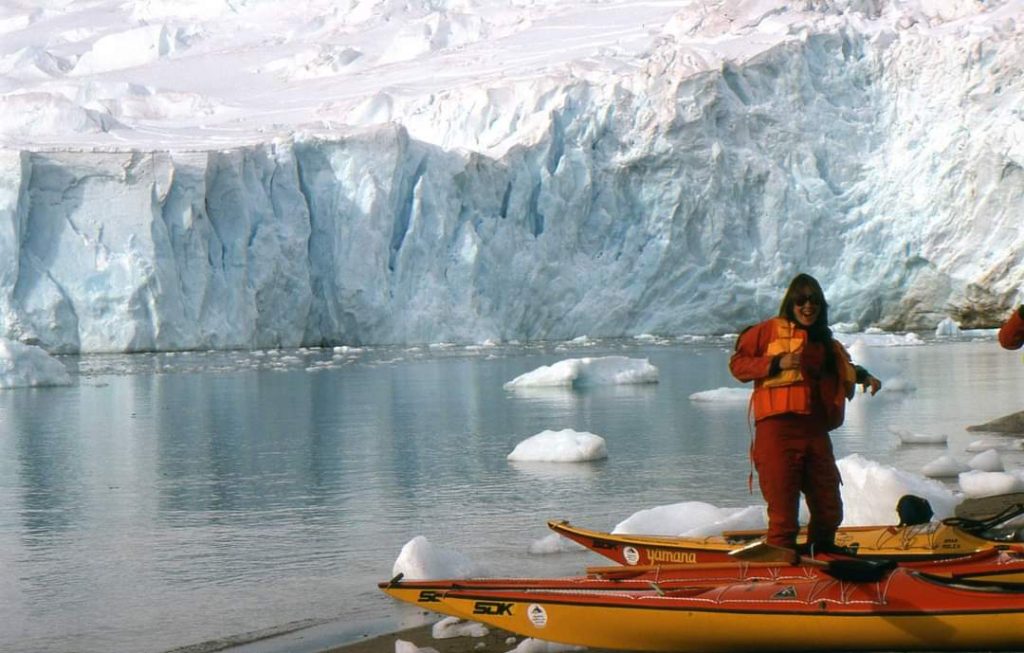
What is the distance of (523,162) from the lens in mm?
28219

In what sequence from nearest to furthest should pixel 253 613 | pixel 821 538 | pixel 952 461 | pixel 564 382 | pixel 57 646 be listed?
pixel 821 538 → pixel 57 646 → pixel 253 613 → pixel 952 461 → pixel 564 382

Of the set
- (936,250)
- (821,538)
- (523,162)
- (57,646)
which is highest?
(523,162)

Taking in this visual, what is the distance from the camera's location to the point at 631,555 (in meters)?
4.82

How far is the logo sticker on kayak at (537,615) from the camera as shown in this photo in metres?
3.77

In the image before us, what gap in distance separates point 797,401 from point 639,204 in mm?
25121

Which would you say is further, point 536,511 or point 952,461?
point 952,461

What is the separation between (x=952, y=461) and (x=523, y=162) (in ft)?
68.4

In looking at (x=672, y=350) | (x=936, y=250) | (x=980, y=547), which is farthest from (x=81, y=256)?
(x=980, y=547)

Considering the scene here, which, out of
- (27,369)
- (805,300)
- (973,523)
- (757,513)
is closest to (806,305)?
(805,300)

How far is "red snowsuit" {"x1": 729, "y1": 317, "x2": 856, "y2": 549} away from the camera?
154 inches

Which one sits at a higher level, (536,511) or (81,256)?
(81,256)

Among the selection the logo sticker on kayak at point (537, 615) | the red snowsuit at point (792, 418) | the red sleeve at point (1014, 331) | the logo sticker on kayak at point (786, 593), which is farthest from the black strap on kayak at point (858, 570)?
the red sleeve at point (1014, 331)

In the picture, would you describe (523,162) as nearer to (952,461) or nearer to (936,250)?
(936,250)

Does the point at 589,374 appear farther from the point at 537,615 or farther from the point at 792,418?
the point at 537,615
